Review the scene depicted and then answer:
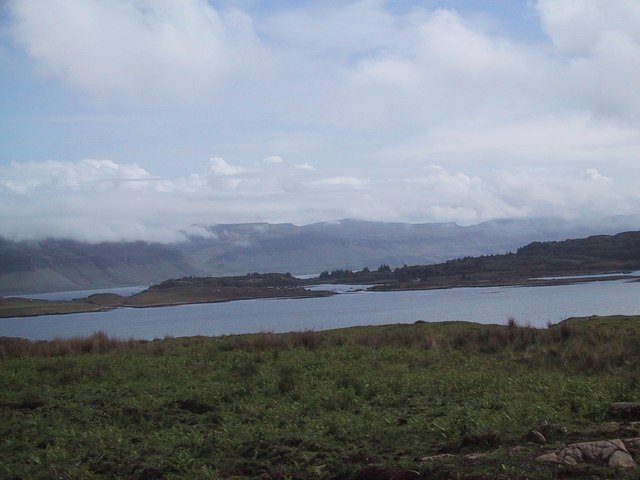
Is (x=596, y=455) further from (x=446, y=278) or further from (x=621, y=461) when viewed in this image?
(x=446, y=278)

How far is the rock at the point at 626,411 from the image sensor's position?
9562 millimetres

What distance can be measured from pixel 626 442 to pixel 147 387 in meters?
9.86

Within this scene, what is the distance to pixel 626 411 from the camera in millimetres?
9656

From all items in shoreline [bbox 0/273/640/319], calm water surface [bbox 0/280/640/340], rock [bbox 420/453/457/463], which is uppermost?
rock [bbox 420/453/457/463]

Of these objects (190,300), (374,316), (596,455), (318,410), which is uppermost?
(596,455)

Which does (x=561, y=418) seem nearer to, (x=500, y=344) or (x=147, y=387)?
(x=147, y=387)

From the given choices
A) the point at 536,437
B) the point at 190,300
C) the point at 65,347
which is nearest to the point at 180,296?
the point at 190,300

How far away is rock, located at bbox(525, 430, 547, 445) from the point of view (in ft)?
28.0

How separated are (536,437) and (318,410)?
4112 mm

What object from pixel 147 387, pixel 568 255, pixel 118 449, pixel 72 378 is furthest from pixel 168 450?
pixel 568 255

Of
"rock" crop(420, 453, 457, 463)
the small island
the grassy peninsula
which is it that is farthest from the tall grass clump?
the small island

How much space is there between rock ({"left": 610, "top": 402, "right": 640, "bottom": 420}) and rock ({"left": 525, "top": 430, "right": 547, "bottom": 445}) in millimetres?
1682

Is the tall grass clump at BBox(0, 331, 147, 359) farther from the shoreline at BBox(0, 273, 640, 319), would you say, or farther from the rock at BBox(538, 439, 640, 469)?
the shoreline at BBox(0, 273, 640, 319)

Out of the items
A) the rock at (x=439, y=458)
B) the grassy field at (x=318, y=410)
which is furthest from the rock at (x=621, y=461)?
the rock at (x=439, y=458)
